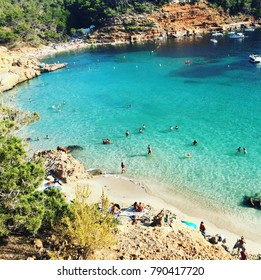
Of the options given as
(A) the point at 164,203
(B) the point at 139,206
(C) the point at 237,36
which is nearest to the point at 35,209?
(B) the point at 139,206

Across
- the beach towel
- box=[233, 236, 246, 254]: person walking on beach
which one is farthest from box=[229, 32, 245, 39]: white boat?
box=[233, 236, 246, 254]: person walking on beach

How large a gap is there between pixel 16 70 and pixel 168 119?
4449 centimetres

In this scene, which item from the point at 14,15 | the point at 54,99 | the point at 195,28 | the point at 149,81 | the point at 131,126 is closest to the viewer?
the point at 131,126

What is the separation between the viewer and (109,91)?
2386 inches

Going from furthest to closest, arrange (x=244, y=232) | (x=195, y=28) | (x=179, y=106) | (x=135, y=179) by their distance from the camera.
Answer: (x=195, y=28), (x=179, y=106), (x=135, y=179), (x=244, y=232)

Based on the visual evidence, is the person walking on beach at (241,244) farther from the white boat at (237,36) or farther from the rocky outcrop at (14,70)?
the white boat at (237,36)

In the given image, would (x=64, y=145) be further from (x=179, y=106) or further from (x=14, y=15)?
(x=14, y=15)

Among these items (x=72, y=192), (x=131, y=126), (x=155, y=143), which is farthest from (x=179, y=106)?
(x=72, y=192)

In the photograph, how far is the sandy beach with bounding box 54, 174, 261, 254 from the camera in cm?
2247

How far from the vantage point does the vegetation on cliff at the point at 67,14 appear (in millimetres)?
108500

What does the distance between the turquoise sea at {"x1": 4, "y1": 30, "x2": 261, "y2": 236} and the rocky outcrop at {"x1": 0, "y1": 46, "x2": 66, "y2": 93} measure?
242 cm

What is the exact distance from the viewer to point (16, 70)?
7306 cm

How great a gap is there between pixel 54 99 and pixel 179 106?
22931 millimetres

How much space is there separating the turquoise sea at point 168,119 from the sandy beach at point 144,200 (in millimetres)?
1010
